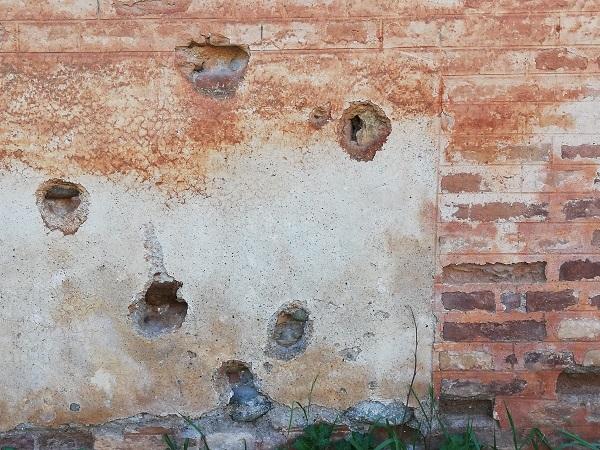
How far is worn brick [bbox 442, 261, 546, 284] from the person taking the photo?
7.50ft

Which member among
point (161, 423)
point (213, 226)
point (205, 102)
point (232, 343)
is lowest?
point (161, 423)

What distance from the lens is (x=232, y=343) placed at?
2334mm

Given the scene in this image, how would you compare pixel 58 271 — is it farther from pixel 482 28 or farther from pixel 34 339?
pixel 482 28

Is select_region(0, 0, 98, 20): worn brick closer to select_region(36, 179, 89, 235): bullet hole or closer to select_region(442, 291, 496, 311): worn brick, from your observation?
select_region(36, 179, 89, 235): bullet hole

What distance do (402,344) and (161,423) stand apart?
0.86 metres

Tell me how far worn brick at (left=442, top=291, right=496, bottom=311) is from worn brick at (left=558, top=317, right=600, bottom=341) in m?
0.24

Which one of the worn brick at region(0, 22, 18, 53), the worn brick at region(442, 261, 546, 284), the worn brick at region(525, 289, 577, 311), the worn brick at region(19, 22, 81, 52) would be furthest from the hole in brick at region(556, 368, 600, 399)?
the worn brick at region(0, 22, 18, 53)

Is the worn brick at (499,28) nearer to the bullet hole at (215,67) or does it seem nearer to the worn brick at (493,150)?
the worn brick at (493,150)

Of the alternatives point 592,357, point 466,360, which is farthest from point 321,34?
point 592,357

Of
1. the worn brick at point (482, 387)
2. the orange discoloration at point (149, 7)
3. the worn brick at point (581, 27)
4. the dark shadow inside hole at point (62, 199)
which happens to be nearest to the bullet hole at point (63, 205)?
the dark shadow inside hole at point (62, 199)

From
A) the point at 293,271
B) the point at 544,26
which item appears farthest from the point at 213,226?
the point at 544,26

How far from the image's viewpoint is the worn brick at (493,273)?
229 cm

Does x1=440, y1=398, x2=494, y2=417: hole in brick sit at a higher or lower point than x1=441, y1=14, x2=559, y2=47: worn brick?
lower

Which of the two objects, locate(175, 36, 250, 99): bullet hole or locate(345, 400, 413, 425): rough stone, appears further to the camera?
locate(345, 400, 413, 425): rough stone
